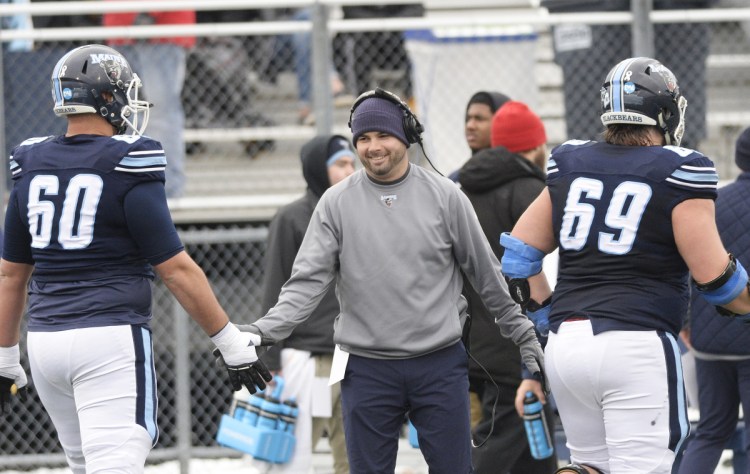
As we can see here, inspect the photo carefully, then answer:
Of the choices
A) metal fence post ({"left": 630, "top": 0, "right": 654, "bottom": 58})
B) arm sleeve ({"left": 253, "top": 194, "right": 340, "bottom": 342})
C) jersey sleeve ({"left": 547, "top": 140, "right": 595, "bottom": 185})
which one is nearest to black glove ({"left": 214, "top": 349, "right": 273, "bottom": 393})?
arm sleeve ({"left": 253, "top": 194, "right": 340, "bottom": 342})

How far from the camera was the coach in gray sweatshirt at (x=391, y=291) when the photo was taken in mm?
5254

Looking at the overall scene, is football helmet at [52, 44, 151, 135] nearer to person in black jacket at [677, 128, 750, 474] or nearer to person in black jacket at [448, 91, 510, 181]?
person in black jacket at [448, 91, 510, 181]

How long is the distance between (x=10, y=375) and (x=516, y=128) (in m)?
2.72

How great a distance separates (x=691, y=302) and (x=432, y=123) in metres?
2.98

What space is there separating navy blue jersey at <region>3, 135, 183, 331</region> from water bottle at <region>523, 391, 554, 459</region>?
1828 millimetres

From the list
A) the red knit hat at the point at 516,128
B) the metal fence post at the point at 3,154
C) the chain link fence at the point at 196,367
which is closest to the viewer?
the red knit hat at the point at 516,128

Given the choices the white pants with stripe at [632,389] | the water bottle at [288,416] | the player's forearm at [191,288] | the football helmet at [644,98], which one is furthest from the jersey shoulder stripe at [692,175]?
the water bottle at [288,416]

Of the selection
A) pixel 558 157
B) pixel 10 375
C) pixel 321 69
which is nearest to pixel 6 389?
pixel 10 375

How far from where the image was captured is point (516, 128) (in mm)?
6699

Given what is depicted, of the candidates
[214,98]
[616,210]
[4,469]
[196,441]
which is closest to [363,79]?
[214,98]

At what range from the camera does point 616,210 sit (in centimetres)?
477

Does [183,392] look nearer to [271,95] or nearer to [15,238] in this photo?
[271,95]

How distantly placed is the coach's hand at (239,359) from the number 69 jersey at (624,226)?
1117mm

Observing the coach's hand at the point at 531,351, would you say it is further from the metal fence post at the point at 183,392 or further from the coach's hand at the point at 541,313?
the metal fence post at the point at 183,392
